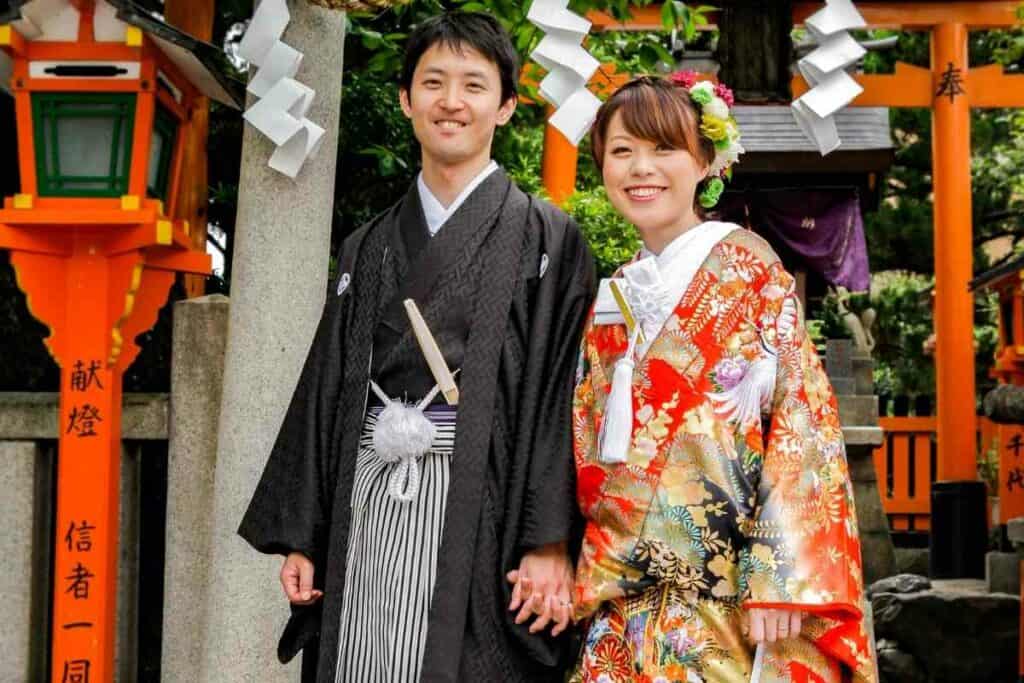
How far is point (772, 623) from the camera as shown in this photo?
2.69 m

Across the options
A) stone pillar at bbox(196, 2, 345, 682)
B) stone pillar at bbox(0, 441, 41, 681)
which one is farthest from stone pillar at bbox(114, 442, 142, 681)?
stone pillar at bbox(196, 2, 345, 682)

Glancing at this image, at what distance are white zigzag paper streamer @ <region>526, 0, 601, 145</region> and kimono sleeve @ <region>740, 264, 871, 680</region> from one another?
4.02 ft

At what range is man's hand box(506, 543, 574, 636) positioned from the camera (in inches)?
115

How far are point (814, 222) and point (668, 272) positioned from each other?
403 inches

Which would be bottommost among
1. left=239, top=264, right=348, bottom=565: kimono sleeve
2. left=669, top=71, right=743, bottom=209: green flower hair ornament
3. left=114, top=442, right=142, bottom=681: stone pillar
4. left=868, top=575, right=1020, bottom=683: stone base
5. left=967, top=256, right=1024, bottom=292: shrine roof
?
left=868, top=575, right=1020, bottom=683: stone base

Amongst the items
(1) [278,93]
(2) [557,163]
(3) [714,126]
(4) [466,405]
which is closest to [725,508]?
(4) [466,405]

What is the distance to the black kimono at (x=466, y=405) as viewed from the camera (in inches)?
115

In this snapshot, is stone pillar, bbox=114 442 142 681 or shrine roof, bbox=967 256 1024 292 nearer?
stone pillar, bbox=114 442 142 681

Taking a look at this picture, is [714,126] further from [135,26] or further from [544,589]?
[135,26]

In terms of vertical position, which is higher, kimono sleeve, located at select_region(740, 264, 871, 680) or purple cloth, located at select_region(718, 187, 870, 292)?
purple cloth, located at select_region(718, 187, 870, 292)

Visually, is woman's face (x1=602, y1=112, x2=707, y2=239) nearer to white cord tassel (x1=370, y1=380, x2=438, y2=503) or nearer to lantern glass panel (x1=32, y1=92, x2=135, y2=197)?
white cord tassel (x1=370, y1=380, x2=438, y2=503)

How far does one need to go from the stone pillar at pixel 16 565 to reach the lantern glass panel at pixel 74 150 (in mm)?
952

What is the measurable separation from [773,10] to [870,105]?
115 inches

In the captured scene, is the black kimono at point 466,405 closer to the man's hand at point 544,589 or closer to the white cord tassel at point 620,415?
the man's hand at point 544,589
